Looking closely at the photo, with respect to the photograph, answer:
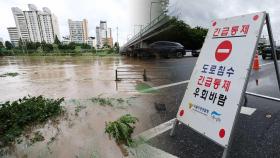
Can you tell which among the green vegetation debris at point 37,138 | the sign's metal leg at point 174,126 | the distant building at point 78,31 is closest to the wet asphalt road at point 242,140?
the sign's metal leg at point 174,126

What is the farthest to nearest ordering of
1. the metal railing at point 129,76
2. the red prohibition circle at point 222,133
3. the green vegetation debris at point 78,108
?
the metal railing at point 129,76 < the green vegetation debris at point 78,108 < the red prohibition circle at point 222,133

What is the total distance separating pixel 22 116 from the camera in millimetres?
2834

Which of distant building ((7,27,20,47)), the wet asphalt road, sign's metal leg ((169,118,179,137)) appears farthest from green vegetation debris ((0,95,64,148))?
distant building ((7,27,20,47))

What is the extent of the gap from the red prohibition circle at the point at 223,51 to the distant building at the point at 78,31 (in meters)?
94.7

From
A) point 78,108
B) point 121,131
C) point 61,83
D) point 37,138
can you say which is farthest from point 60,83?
point 121,131

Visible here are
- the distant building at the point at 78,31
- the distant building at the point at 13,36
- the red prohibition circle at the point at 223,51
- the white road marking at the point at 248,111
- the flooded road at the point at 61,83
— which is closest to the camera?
the red prohibition circle at the point at 223,51

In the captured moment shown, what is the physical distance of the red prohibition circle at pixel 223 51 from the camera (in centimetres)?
227

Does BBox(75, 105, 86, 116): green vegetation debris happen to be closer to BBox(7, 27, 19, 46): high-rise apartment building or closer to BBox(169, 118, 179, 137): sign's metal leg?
BBox(169, 118, 179, 137): sign's metal leg

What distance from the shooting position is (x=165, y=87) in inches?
226

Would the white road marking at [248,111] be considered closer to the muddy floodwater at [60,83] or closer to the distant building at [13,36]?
the muddy floodwater at [60,83]

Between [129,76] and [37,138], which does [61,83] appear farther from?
[37,138]

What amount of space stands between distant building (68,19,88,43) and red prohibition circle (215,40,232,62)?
94.7 metres

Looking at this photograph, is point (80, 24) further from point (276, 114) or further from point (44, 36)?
point (276, 114)

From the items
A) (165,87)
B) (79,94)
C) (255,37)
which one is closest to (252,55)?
(255,37)
